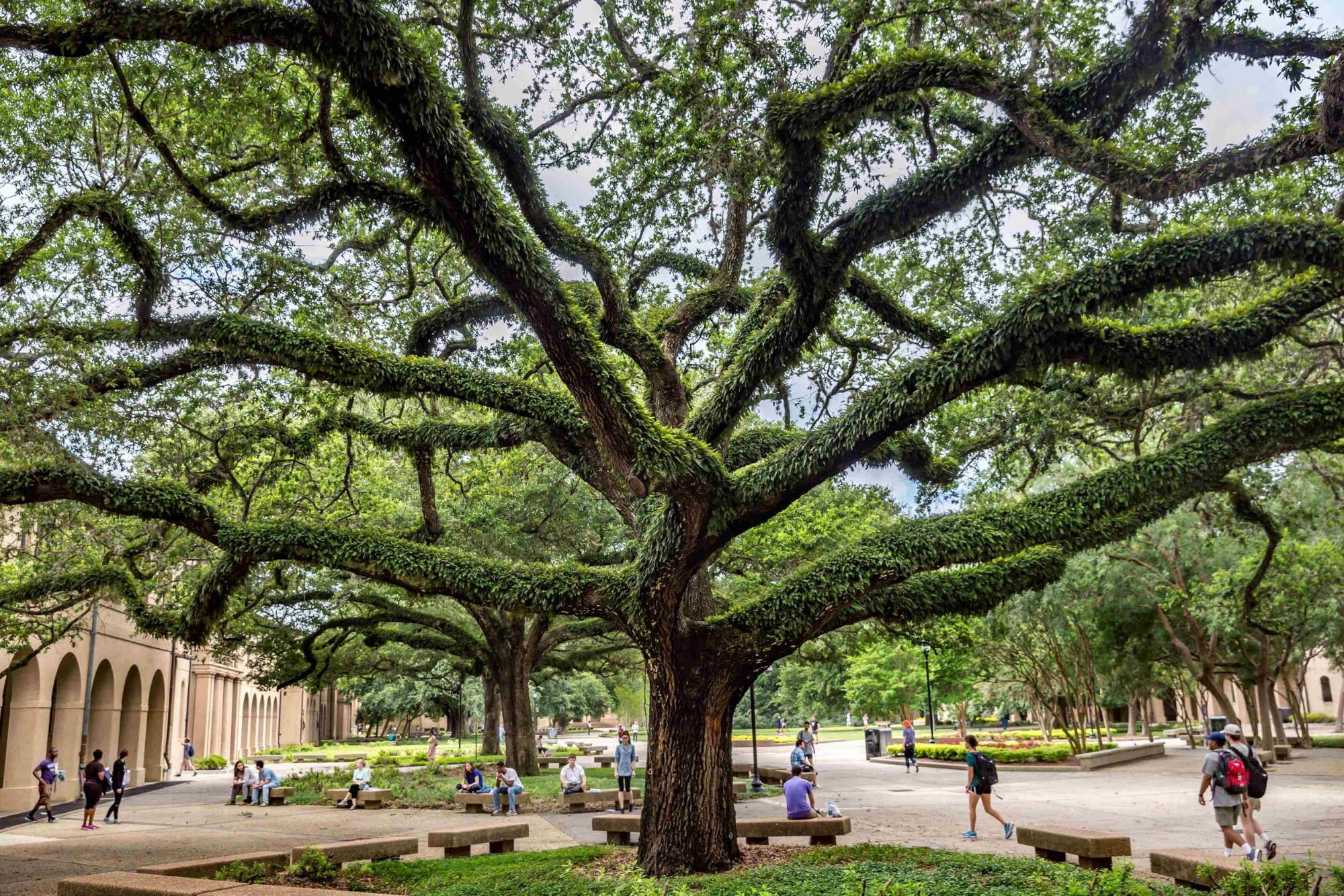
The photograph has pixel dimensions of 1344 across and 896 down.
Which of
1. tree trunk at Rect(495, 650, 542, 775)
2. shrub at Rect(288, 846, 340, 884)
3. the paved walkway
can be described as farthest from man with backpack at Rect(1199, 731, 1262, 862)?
tree trunk at Rect(495, 650, 542, 775)

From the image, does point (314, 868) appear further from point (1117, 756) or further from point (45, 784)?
point (1117, 756)

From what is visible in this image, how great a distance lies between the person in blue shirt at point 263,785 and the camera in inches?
850

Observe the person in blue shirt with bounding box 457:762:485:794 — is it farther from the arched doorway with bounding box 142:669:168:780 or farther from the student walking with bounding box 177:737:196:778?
the student walking with bounding box 177:737:196:778

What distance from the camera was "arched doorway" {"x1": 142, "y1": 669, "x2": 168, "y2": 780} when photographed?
32312 millimetres

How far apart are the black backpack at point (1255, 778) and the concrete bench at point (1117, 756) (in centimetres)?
1744

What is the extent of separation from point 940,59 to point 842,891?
21.7ft

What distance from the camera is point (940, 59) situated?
7.52 m

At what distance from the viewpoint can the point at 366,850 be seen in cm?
1095

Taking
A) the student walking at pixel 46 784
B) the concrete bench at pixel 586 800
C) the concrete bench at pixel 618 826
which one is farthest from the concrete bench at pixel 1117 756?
the student walking at pixel 46 784

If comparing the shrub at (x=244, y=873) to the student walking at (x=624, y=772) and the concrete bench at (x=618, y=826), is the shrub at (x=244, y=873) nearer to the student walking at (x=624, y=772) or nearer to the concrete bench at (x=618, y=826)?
the concrete bench at (x=618, y=826)

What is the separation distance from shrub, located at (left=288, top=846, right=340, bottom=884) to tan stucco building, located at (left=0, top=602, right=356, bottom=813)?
240 inches

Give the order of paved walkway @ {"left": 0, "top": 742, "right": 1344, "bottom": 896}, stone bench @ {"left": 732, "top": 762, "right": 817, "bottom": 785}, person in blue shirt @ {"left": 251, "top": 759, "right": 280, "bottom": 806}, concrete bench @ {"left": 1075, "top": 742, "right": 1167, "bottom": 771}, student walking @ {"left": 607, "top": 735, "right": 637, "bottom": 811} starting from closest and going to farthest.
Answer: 1. paved walkway @ {"left": 0, "top": 742, "right": 1344, "bottom": 896}
2. student walking @ {"left": 607, "top": 735, "right": 637, "bottom": 811}
3. person in blue shirt @ {"left": 251, "top": 759, "right": 280, "bottom": 806}
4. stone bench @ {"left": 732, "top": 762, "right": 817, "bottom": 785}
5. concrete bench @ {"left": 1075, "top": 742, "right": 1167, "bottom": 771}

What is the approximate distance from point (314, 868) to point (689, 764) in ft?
13.1

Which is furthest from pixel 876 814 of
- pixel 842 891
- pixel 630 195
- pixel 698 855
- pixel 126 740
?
pixel 126 740
